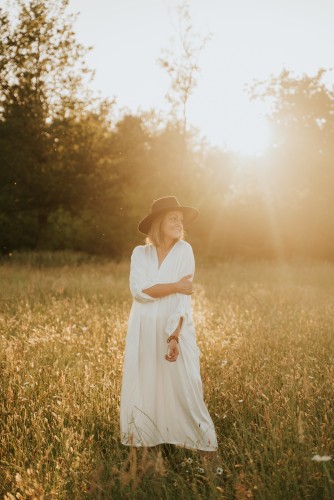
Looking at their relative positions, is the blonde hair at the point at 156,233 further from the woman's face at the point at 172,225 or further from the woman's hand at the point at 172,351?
the woman's hand at the point at 172,351

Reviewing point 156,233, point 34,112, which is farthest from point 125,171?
point 156,233

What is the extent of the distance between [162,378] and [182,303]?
0.63 meters

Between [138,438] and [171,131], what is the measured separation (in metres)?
22.3

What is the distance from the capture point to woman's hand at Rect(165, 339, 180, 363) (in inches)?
147

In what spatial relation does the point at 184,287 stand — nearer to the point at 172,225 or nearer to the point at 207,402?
the point at 172,225

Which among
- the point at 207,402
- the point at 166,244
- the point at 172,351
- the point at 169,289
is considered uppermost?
the point at 166,244

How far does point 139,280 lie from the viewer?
13.3ft

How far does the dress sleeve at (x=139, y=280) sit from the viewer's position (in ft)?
13.1

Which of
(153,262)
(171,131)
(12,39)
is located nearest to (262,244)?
(171,131)

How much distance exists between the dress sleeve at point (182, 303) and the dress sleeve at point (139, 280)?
22 centimetres

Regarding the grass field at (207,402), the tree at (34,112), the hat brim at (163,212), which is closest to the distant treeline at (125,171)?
the tree at (34,112)

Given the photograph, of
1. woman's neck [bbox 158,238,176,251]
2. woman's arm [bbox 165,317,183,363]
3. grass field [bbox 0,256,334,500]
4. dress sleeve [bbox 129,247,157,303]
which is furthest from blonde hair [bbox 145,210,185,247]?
grass field [bbox 0,256,334,500]

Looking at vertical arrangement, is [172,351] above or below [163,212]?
below

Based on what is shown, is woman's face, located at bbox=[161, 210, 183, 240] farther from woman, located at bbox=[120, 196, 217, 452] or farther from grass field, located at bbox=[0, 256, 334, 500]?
grass field, located at bbox=[0, 256, 334, 500]
